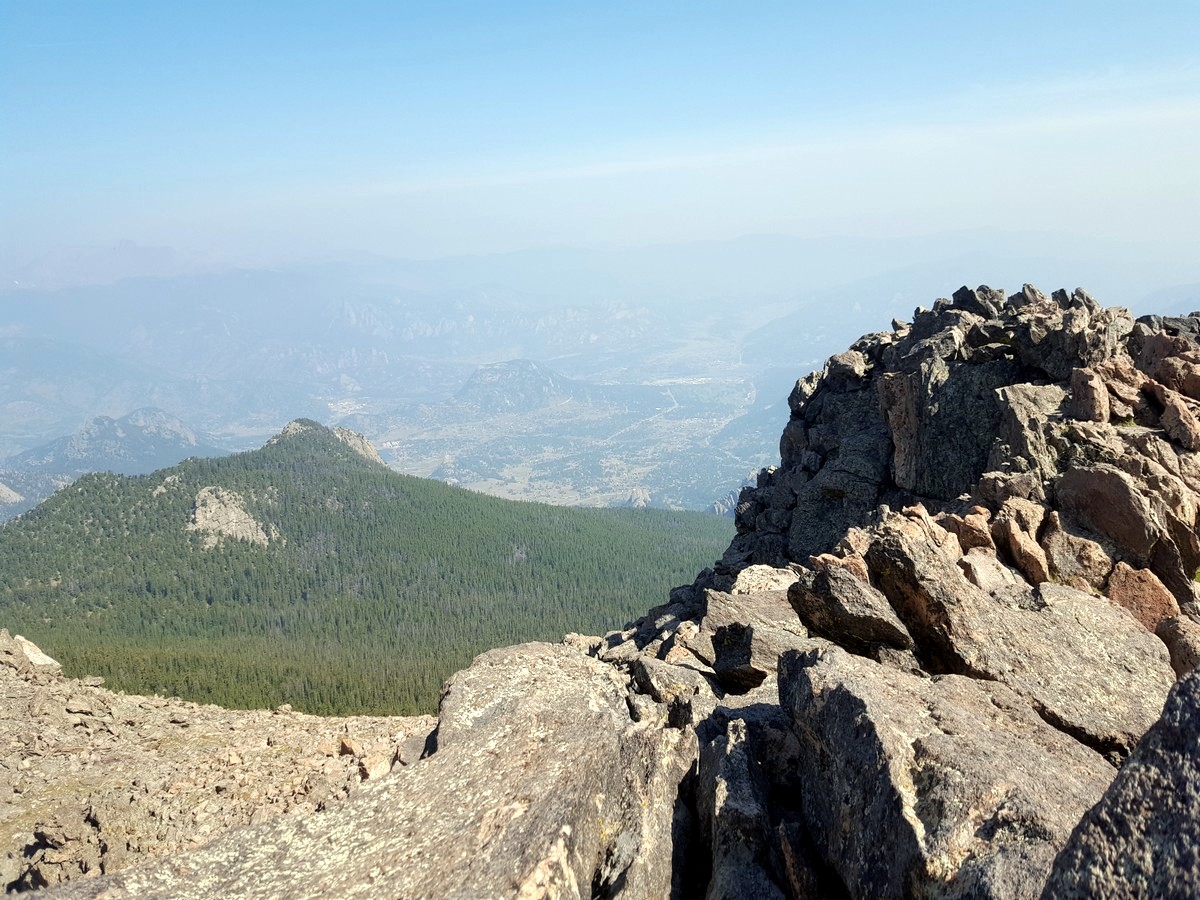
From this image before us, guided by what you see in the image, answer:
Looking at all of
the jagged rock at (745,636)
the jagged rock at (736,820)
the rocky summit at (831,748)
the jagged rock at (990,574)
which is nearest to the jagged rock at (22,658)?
the rocky summit at (831,748)

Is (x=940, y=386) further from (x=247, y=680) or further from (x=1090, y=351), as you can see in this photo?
(x=247, y=680)

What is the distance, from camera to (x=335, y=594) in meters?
198

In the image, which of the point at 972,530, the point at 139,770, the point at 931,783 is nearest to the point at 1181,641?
the point at 972,530

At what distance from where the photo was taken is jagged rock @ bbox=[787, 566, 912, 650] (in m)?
22.5

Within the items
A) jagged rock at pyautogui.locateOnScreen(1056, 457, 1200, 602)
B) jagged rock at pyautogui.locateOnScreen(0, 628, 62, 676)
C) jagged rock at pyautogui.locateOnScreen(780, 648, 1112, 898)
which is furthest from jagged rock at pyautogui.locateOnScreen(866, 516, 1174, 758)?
jagged rock at pyautogui.locateOnScreen(0, 628, 62, 676)

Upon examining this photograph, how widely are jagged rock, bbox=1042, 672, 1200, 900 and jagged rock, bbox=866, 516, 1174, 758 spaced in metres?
9.89

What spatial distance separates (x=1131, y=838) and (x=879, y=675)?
9.17m

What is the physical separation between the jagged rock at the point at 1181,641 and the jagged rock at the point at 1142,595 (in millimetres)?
2201

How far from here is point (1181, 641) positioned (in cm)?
2339

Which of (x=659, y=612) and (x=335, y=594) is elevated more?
(x=659, y=612)

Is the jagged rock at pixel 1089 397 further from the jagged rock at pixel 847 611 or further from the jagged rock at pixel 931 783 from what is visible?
the jagged rock at pixel 931 783

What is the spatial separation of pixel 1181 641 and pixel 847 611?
9927 mm

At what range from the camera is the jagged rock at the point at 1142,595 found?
2717cm

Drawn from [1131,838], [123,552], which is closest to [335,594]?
[123,552]
